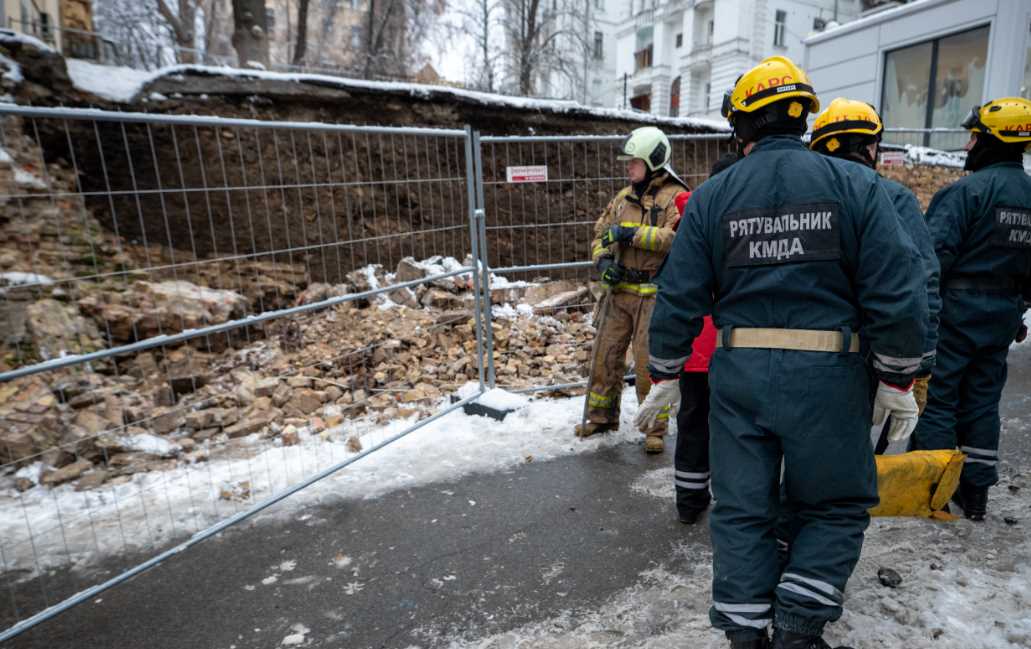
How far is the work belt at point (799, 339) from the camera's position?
2092 mm

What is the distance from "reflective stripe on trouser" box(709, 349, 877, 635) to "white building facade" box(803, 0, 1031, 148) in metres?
18.1

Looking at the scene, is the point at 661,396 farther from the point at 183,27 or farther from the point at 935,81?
the point at 183,27

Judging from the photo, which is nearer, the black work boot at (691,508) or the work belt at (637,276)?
the black work boot at (691,508)

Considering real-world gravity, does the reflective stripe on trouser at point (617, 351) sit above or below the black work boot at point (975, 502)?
above

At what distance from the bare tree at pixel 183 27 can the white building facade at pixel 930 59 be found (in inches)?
789

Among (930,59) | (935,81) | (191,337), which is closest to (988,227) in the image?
(191,337)

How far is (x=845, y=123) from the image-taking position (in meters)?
2.80

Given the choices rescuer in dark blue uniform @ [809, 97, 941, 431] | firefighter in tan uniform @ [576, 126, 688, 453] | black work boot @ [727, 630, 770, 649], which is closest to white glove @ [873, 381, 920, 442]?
rescuer in dark blue uniform @ [809, 97, 941, 431]

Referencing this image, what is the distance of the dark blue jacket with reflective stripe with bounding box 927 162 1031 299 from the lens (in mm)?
3164

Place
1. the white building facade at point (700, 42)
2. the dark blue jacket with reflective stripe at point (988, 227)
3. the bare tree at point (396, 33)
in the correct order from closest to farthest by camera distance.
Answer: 1. the dark blue jacket with reflective stripe at point (988, 227)
2. the bare tree at point (396, 33)
3. the white building facade at point (700, 42)

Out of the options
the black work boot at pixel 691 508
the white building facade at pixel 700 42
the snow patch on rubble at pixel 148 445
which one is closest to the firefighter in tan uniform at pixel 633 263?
the black work boot at pixel 691 508

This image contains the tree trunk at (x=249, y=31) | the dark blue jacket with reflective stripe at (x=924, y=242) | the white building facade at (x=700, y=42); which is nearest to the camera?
the dark blue jacket with reflective stripe at (x=924, y=242)

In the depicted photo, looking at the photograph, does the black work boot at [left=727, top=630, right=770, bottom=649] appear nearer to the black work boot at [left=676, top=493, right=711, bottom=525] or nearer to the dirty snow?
the black work boot at [left=676, top=493, right=711, bottom=525]

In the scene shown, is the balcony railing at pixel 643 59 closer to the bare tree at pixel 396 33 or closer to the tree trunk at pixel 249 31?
the bare tree at pixel 396 33
